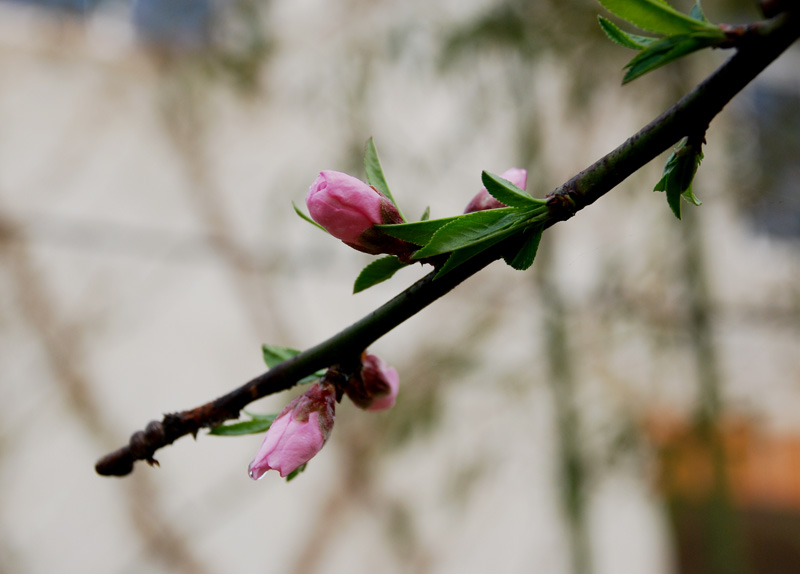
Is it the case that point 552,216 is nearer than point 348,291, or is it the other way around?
point 552,216

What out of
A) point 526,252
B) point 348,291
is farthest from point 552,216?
point 348,291

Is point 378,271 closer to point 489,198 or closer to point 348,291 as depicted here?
point 489,198

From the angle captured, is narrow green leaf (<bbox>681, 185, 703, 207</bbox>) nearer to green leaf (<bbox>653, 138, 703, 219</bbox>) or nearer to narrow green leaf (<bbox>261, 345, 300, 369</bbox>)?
green leaf (<bbox>653, 138, 703, 219</bbox>)

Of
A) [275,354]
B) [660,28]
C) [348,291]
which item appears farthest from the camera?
[348,291]

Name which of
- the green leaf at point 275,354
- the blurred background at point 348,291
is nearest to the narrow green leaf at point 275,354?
the green leaf at point 275,354

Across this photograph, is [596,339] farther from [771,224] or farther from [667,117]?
[667,117]

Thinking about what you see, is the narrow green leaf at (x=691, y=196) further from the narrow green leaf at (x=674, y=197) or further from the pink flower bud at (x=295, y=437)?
the pink flower bud at (x=295, y=437)
